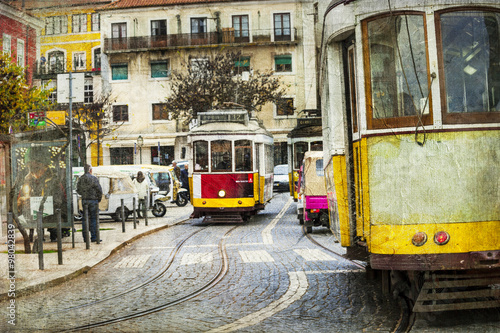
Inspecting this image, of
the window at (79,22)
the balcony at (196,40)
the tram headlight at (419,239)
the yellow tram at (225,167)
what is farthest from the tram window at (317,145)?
the tram headlight at (419,239)

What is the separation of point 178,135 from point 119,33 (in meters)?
4.87

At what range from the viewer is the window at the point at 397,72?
5.04 meters

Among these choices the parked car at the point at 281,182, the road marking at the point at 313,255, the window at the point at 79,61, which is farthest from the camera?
the parked car at the point at 281,182

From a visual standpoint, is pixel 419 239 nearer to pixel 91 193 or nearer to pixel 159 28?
pixel 159 28

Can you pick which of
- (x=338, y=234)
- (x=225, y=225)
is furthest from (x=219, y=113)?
(x=338, y=234)

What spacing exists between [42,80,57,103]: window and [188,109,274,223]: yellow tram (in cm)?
1150

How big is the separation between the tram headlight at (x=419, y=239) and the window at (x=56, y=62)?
3.44m

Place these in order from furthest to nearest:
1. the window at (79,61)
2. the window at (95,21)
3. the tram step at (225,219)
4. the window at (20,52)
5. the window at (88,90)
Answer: the tram step at (225,219) → the window at (88,90) → the window at (95,21) → the window at (79,61) → the window at (20,52)

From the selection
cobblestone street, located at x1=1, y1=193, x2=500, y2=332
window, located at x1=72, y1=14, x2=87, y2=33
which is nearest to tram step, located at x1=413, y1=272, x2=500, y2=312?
cobblestone street, located at x1=1, y1=193, x2=500, y2=332

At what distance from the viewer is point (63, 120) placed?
643 cm

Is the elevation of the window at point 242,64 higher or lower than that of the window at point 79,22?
higher

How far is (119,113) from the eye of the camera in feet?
25.2

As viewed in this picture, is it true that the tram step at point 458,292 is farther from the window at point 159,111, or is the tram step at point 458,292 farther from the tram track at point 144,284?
the window at point 159,111

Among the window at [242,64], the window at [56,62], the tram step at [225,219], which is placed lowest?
the tram step at [225,219]
